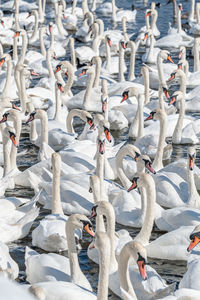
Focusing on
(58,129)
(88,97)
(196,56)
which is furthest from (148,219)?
(196,56)

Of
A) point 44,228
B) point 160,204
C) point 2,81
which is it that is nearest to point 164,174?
point 160,204

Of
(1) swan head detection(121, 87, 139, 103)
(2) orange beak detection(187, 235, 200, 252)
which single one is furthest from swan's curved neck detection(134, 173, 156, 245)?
(1) swan head detection(121, 87, 139, 103)

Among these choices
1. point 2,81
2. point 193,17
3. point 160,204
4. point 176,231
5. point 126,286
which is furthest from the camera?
point 193,17

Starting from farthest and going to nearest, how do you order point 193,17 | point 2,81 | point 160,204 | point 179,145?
point 193,17, point 2,81, point 179,145, point 160,204

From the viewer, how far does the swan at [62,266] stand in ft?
27.4

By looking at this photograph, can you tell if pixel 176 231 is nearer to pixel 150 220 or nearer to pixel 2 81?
pixel 150 220

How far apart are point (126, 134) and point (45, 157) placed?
8.97ft

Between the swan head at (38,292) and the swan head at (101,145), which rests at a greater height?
the swan head at (101,145)

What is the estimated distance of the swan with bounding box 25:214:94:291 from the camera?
8.36m

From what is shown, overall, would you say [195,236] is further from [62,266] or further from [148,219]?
[62,266]

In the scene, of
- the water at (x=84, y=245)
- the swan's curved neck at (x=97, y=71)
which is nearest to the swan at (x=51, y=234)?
the water at (x=84, y=245)

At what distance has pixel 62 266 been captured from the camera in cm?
861

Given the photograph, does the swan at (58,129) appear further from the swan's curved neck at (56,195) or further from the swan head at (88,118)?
the swan's curved neck at (56,195)

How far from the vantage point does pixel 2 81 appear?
59.8 ft
